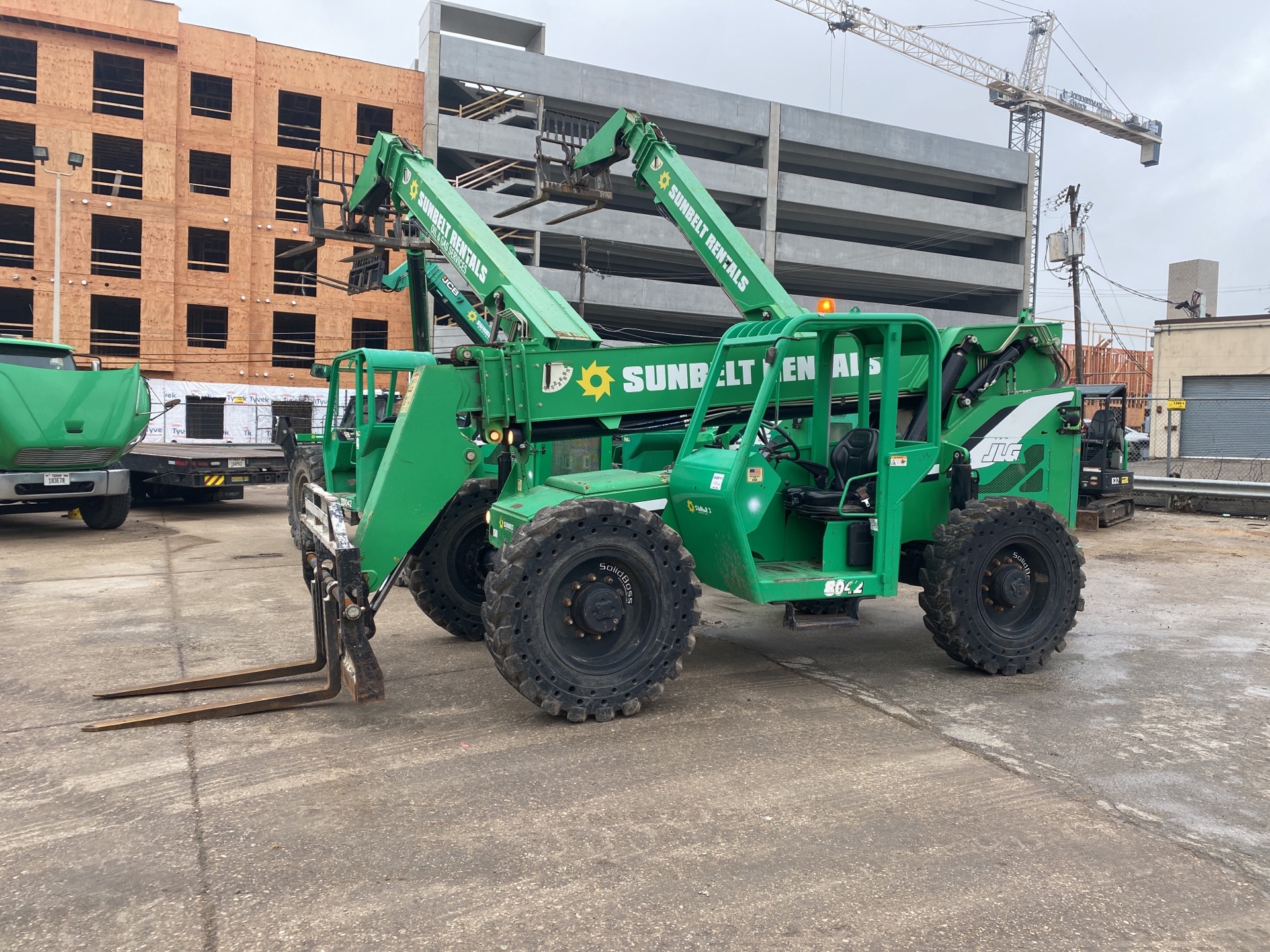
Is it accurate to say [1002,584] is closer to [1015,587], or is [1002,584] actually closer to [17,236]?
[1015,587]

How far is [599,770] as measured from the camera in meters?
4.74

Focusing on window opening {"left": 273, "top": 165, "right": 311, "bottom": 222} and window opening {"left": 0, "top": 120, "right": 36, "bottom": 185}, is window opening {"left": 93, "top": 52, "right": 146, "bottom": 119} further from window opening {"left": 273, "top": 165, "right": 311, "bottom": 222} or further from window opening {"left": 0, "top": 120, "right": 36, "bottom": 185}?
window opening {"left": 273, "top": 165, "right": 311, "bottom": 222}

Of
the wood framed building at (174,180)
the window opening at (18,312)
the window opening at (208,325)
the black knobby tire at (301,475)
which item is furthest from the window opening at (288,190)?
the black knobby tire at (301,475)

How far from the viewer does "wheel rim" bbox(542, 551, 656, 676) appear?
17.5ft

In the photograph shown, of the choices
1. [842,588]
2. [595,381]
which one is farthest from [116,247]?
[842,588]

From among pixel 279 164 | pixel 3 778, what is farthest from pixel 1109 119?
pixel 3 778

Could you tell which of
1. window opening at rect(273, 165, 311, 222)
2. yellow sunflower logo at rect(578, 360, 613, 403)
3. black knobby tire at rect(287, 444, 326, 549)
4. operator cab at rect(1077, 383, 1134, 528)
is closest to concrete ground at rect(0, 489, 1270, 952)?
yellow sunflower logo at rect(578, 360, 613, 403)

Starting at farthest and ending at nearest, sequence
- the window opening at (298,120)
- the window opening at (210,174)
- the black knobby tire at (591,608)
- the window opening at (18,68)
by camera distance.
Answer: the window opening at (298,120), the window opening at (210,174), the window opening at (18,68), the black knobby tire at (591,608)

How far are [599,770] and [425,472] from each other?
235 cm

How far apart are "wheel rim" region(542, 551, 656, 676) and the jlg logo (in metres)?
2.99

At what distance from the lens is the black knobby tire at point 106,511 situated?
14.4m

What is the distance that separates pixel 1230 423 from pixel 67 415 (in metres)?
29.1

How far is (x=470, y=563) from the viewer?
24.5 feet

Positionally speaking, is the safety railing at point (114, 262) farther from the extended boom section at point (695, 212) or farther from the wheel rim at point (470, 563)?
the wheel rim at point (470, 563)
